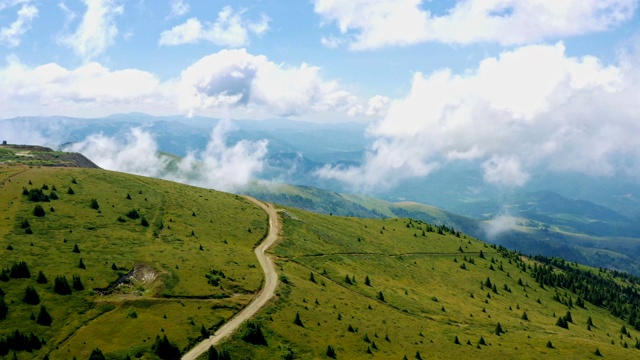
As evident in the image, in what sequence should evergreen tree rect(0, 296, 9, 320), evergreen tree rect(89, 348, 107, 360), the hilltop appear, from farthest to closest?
the hilltop < evergreen tree rect(0, 296, 9, 320) < evergreen tree rect(89, 348, 107, 360)

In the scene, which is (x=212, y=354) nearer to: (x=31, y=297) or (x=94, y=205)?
(x=31, y=297)

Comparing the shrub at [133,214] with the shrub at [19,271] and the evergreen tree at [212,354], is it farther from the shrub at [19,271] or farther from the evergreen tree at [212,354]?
the evergreen tree at [212,354]

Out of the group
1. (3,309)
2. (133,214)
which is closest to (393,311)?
(133,214)

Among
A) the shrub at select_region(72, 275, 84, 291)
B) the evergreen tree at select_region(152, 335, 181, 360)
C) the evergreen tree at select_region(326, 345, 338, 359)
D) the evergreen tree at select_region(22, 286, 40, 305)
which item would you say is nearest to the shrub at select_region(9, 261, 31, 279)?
the evergreen tree at select_region(22, 286, 40, 305)

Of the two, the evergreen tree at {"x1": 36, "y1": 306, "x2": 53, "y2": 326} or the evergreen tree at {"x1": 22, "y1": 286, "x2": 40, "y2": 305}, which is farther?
the evergreen tree at {"x1": 22, "y1": 286, "x2": 40, "y2": 305}

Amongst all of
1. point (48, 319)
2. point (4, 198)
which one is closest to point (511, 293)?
point (48, 319)

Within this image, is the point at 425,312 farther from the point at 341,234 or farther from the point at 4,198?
the point at 4,198

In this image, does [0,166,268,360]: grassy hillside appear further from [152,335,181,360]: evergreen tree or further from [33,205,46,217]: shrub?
[152,335,181,360]: evergreen tree

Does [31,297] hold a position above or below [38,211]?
below
